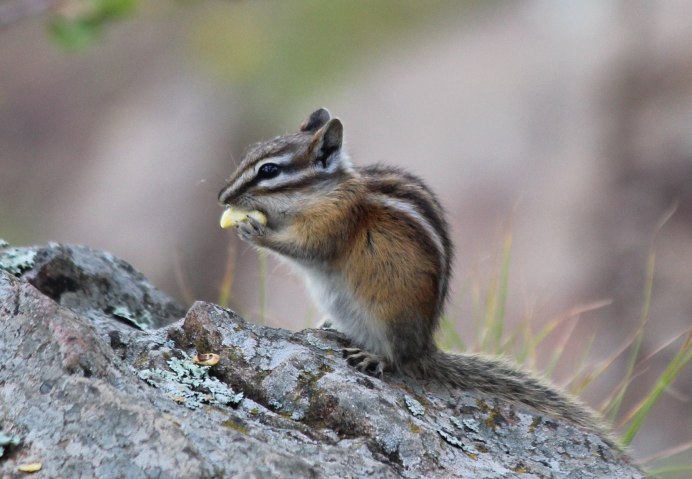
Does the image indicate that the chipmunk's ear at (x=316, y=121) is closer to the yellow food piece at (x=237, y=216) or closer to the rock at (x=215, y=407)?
the yellow food piece at (x=237, y=216)

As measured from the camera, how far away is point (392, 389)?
13.8ft

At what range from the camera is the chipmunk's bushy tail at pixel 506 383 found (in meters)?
4.56

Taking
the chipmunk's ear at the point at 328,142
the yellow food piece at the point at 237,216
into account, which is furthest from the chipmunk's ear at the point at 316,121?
the yellow food piece at the point at 237,216

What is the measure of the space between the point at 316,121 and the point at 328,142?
1.39ft

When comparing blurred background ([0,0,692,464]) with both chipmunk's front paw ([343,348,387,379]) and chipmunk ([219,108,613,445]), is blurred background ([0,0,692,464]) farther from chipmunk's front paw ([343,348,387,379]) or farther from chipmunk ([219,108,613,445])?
chipmunk's front paw ([343,348,387,379])

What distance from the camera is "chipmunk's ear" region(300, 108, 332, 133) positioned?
545 cm

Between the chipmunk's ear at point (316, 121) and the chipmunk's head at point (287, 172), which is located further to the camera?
the chipmunk's ear at point (316, 121)

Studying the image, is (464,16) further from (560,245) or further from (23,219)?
(23,219)

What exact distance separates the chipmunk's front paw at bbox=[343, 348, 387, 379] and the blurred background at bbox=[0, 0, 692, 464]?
140 inches

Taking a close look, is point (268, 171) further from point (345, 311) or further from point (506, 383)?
point (506, 383)

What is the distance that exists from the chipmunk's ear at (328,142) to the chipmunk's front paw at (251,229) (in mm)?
449

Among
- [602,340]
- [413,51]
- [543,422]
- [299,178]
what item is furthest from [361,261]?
[413,51]

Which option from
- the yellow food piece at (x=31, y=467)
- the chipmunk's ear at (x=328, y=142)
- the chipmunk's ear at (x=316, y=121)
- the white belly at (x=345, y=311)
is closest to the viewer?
the yellow food piece at (x=31, y=467)

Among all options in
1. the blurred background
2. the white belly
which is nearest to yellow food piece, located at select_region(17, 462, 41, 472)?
the white belly
